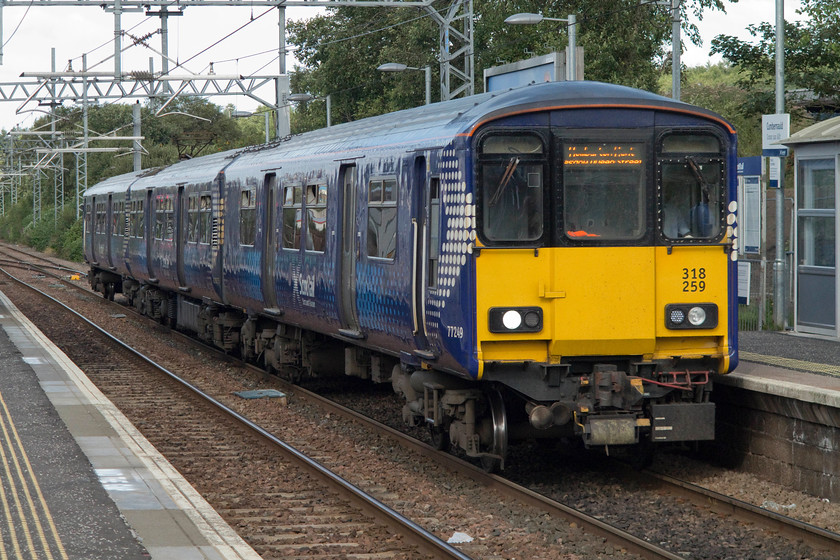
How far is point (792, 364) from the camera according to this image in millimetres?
11531

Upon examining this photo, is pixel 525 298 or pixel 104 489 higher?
pixel 525 298

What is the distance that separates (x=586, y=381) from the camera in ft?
30.0

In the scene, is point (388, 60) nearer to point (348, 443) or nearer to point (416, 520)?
point (348, 443)

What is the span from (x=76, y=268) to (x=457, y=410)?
1702 inches

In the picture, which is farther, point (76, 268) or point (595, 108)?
point (76, 268)

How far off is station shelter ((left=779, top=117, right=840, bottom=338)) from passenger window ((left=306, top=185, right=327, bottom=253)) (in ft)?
20.3

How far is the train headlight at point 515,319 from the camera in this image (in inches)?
351

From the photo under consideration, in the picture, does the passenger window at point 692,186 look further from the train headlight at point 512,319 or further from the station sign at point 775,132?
the station sign at point 775,132

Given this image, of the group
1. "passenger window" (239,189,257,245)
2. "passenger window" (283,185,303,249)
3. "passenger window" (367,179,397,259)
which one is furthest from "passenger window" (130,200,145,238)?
"passenger window" (367,179,397,259)

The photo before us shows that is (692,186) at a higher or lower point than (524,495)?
higher

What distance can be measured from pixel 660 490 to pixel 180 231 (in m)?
13.8

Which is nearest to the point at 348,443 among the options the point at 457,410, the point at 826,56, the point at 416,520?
the point at 457,410

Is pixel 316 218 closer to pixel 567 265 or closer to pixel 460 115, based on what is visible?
pixel 460 115

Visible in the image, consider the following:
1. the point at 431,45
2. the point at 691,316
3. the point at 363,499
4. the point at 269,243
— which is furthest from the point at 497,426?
the point at 431,45
